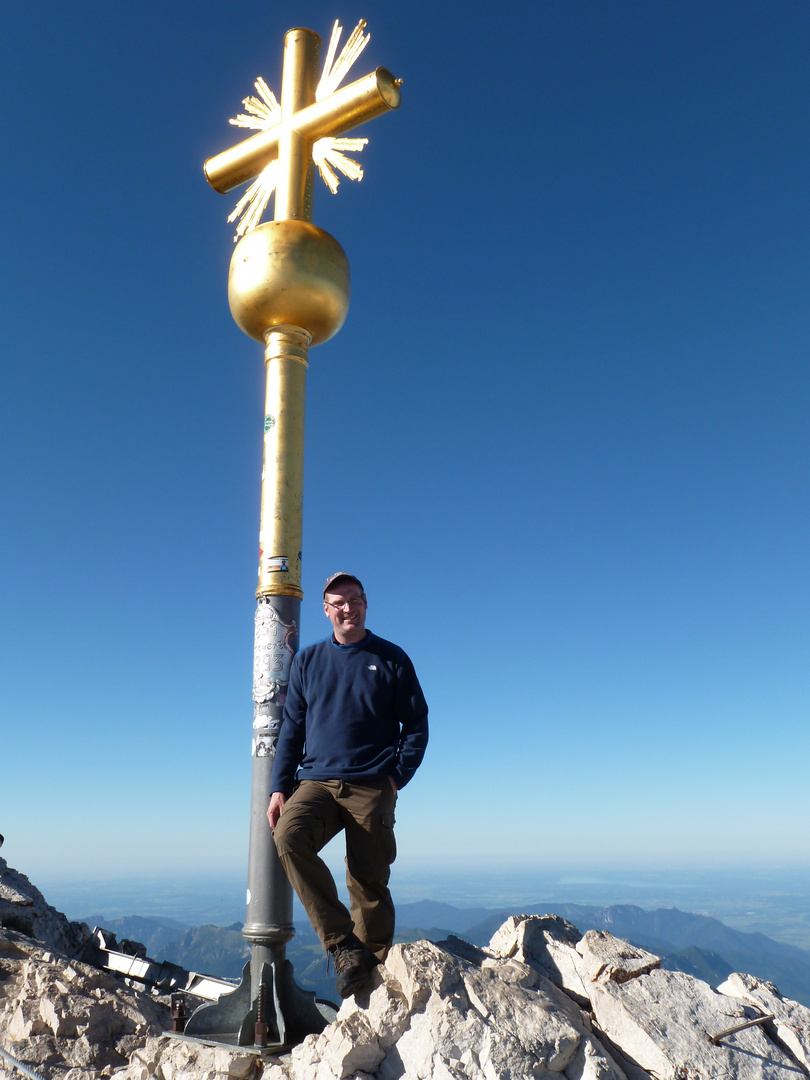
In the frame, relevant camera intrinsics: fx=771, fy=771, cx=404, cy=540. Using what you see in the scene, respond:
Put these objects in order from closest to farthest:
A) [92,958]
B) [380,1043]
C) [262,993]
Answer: [380,1043] < [262,993] < [92,958]

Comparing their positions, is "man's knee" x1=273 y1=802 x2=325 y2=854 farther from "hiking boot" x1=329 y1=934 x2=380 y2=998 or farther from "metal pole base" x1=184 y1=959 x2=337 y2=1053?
"metal pole base" x1=184 y1=959 x2=337 y2=1053

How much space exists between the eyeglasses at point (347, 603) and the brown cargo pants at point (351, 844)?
4.16ft

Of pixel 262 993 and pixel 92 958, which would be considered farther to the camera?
pixel 92 958

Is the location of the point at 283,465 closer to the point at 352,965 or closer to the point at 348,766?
the point at 348,766

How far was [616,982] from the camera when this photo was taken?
5.17m

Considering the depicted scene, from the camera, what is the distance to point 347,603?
5.88 m

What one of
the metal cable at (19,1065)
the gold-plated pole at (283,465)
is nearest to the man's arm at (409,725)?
the gold-plated pole at (283,465)

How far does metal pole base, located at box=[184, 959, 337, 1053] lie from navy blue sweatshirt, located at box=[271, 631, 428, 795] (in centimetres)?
163

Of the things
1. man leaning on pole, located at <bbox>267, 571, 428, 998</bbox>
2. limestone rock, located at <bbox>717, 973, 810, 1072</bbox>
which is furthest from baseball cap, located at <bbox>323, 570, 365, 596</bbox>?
limestone rock, located at <bbox>717, 973, 810, 1072</bbox>

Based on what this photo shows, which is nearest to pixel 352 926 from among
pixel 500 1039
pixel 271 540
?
pixel 500 1039

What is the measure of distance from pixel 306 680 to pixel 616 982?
2983 millimetres

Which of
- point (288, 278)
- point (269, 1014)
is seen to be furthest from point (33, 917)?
point (288, 278)

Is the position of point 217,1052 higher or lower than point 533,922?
lower

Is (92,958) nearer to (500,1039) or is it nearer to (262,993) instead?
(262,993)
